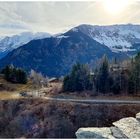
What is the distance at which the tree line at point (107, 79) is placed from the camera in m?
56.0

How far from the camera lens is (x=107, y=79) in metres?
57.9

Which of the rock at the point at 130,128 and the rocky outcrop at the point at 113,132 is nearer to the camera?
the rocky outcrop at the point at 113,132

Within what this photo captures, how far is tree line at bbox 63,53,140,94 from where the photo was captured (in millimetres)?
55969

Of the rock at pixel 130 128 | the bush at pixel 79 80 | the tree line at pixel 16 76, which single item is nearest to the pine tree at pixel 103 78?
the bush at pixel 79 80

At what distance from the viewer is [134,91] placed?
55656 mm

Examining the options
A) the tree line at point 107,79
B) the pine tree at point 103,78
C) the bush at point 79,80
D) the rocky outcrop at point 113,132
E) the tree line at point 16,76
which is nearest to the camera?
the rocky outcrop at point 113,132

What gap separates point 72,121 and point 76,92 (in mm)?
15645

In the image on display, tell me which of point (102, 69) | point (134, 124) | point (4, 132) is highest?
point (102, 69)

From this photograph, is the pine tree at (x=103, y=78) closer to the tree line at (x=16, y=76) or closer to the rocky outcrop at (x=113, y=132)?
the tree line at (x=16, y=76)

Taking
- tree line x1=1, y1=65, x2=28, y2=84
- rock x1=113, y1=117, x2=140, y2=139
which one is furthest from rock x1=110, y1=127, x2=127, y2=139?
tree line x1=1, y1=65, x2=28, y2=84

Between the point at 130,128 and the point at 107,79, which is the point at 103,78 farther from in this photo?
the point at 130,128

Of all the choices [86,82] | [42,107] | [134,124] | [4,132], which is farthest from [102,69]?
[134,124]

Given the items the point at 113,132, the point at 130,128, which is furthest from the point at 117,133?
the point at 130,128

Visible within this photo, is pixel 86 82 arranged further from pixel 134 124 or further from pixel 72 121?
pixel 134 124
